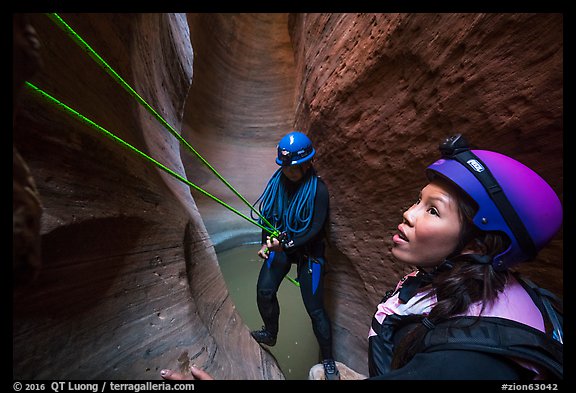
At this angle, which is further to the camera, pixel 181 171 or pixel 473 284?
pixel 181 171

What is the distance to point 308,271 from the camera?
2.19 metres

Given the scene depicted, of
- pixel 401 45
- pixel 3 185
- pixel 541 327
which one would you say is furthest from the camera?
pixel 401 45

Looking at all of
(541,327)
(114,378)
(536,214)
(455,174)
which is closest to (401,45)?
(455,174)

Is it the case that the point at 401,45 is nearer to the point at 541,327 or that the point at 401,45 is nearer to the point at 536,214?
the point at 536,214

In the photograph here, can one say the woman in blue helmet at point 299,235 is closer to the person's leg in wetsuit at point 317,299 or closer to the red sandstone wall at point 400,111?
the person's leg in wetsuit at point 317,299

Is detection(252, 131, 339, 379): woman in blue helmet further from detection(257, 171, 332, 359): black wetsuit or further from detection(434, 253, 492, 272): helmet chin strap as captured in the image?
detection(434, 253, 492, 272): helmet chin strap

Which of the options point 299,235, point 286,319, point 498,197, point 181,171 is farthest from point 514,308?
point 286,319

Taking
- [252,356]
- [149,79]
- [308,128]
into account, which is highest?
[149,79]

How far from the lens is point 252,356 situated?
6.70 feet

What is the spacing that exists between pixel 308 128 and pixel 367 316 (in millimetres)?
1933

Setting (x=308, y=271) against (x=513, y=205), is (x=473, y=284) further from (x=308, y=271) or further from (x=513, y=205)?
(x=308, y=271)

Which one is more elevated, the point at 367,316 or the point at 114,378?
the point at 114,378

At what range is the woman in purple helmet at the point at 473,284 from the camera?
707mm

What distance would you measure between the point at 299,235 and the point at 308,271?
0.33m
